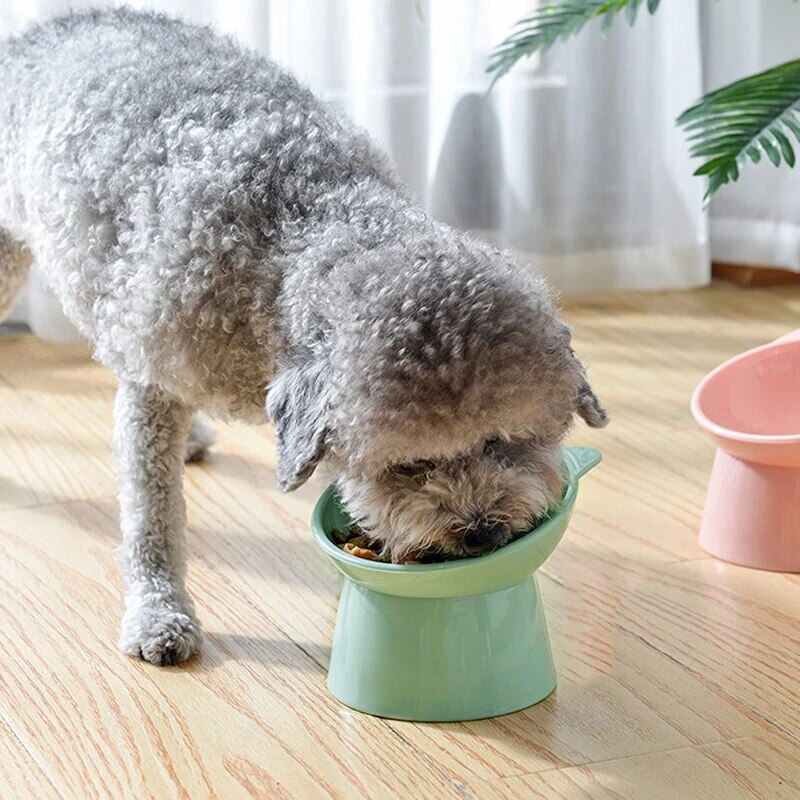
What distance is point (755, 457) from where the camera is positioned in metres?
1.83

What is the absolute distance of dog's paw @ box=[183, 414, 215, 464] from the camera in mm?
2305

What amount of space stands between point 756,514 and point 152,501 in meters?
0.80

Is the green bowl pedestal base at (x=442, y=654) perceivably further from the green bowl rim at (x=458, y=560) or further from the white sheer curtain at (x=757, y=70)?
the white sheer curtain at (x=757, y=70)

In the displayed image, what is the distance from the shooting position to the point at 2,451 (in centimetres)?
238

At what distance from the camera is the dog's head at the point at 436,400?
134cm

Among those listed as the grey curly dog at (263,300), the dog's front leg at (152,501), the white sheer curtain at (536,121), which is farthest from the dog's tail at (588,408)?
the white sheer curtain at (536,121)

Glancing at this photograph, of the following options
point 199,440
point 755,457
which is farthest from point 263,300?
point 199,440

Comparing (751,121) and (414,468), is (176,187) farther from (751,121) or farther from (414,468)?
(751,121)

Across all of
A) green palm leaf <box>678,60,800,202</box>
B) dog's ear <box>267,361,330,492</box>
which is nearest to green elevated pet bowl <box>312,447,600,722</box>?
dog's ear <box>267,361,330,492</box>

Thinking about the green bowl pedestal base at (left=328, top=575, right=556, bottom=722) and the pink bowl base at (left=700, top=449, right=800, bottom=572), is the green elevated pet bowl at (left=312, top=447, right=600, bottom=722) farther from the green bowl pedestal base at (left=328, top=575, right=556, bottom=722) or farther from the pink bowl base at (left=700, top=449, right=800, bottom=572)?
the pink bowl base at (left=700, top=449, right=800, bottom=572)

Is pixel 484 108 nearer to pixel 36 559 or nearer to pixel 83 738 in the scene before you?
pixel 36 559

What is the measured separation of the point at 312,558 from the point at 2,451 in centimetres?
70

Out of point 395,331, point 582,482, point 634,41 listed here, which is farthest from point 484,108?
point 395,331

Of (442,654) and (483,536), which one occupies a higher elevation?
(483,536)
